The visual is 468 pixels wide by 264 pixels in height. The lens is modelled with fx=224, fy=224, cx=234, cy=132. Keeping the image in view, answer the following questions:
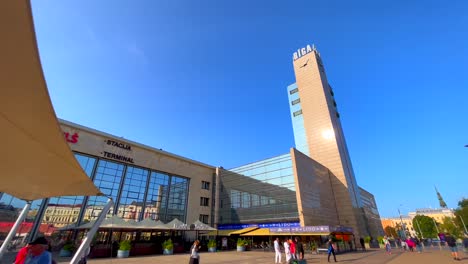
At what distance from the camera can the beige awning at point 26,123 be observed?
2.26 meters

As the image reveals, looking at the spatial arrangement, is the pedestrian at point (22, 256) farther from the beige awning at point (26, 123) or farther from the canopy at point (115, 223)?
the canopy at point (115, 223)

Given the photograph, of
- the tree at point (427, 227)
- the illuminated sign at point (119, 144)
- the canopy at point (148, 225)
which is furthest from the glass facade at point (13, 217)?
the tree at point (427, 227)

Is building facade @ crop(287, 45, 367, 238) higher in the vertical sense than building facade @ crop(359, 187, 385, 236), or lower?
higher

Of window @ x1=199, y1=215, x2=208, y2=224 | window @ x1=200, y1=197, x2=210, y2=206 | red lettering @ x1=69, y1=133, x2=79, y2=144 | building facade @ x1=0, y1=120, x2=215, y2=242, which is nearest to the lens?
building facade @ x1=0, y1=120, x2=215, y2=242

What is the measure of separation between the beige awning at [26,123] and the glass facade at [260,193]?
86.2 ft

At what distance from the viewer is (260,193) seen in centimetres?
3180

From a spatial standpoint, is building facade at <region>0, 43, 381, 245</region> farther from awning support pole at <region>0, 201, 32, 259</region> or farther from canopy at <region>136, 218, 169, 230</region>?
awning support pole at <region>0, 201, 32, 259</region>

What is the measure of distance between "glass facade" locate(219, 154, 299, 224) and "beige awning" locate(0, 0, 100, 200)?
1034 inches

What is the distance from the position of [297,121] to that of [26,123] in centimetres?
4974

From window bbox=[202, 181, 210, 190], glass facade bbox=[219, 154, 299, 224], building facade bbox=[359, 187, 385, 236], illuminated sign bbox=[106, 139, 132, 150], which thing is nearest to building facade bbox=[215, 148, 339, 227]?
glass facade bbox=[219, 154, 299, 224]

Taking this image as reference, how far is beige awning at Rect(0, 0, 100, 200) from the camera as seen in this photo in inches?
88.9

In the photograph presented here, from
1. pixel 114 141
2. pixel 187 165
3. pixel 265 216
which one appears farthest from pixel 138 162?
pixel 265 216

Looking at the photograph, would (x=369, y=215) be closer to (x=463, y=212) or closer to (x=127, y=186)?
(x=463, y=212)

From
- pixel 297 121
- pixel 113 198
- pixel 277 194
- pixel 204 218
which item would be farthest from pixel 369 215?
pixel 113 198
